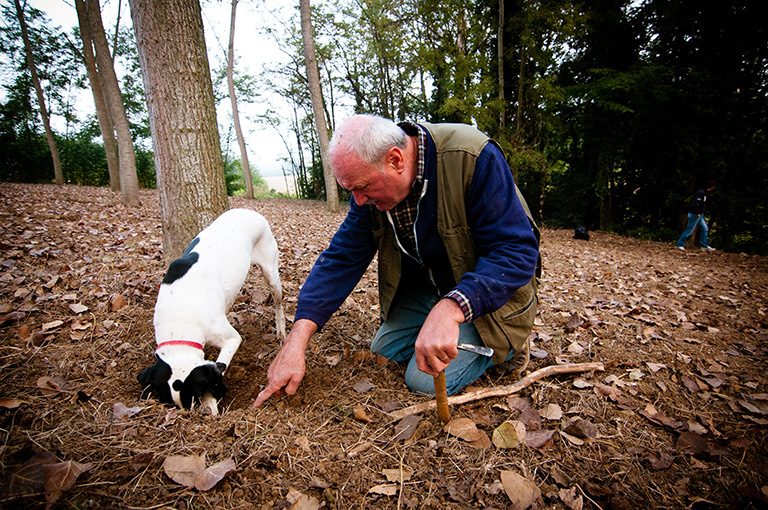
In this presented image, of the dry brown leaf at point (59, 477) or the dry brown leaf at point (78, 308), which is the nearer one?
the dry brown leaf at point (59, 477)

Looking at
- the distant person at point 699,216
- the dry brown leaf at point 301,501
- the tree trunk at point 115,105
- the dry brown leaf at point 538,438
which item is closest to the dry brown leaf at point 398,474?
the dry brown leaf at point 301,501

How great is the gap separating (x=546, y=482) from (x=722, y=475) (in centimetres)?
87

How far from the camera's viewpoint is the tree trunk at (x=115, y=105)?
7879 millimetres

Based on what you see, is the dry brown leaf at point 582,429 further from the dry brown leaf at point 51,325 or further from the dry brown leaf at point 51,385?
the dry brown leaf at point 51,325

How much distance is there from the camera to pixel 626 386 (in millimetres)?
2264

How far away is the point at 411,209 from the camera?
2.16m

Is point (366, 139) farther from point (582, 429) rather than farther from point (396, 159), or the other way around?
point (582, 429)

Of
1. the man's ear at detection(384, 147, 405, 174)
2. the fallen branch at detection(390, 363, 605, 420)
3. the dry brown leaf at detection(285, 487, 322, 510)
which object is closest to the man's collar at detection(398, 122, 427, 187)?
the man's ear at detection(384, 147, 405, 174)

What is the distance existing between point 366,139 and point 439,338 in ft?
3.66

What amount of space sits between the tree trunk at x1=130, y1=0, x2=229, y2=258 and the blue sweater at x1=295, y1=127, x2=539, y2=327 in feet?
7.03

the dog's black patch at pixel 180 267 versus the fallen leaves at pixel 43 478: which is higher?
the dog's black patch at pixel 180 267

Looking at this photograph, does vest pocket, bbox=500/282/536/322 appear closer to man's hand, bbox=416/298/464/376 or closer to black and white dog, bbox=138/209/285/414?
man's hand, bbox=416/298/464/376

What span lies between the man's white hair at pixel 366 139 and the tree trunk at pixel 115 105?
30.1 feet

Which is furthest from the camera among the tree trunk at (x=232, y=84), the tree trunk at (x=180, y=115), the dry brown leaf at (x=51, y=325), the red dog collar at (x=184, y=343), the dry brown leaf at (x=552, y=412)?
the tree trunk at (x=232, y=84)
